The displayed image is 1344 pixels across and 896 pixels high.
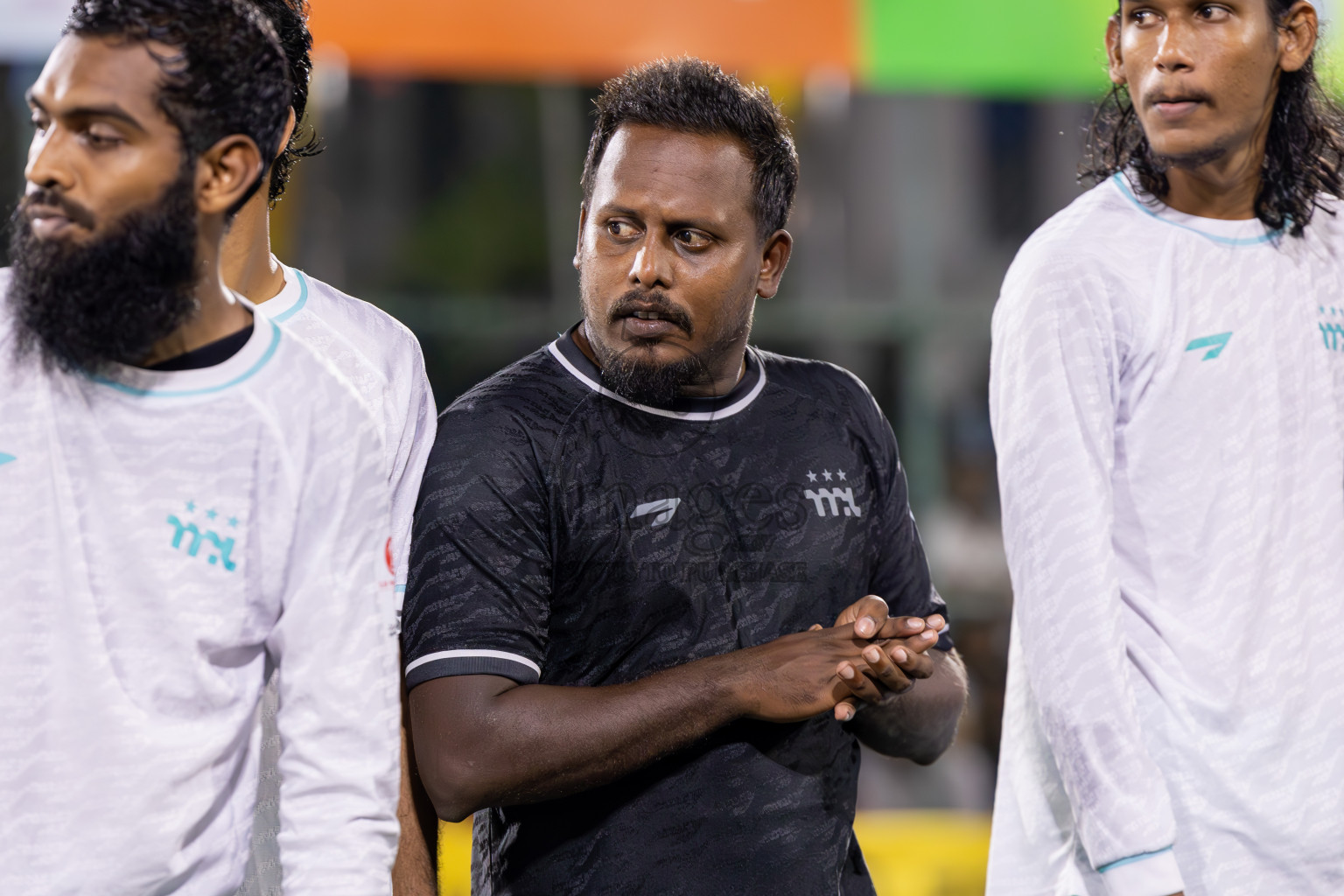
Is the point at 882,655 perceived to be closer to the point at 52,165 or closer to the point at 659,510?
the point at 659,510

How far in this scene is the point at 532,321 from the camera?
10.8 m

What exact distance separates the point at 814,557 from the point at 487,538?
58 centimetres

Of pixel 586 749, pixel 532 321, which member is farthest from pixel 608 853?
pixel 532 321

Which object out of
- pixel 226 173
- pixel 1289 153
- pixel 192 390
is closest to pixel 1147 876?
pixel 1289 153

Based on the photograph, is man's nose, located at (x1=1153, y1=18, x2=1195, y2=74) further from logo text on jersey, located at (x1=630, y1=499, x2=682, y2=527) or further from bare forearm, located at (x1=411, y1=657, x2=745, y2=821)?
bare forearm, located at (x1=411, y1=657, x2=745, y2=821)

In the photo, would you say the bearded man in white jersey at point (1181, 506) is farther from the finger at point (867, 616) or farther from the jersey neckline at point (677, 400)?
the jersey neckline at point (677, 400)

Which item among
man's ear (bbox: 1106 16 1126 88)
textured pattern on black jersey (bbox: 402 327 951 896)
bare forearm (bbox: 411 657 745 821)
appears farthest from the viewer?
man's ear (bbox: 1106 16 1126 88)

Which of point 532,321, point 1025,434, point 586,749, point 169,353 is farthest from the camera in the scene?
point 532,321

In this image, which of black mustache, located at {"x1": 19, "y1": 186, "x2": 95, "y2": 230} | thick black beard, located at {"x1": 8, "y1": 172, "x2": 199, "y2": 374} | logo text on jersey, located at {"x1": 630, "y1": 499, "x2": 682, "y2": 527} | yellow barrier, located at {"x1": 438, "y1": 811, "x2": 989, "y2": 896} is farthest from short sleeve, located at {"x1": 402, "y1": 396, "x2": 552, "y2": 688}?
yellow barrier, located at {"x1": 438, "y1": 811, "x2": 989, "y2": 896}

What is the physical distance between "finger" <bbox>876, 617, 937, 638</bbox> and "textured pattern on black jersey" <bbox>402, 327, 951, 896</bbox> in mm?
213

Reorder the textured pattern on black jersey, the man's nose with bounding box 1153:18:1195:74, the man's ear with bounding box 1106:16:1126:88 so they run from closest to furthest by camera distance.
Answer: the textured pattern on black jersey → the man's nose with bounding box 1153:18:1195:74 → the man's ear with bounding box 1106:16:1126:88

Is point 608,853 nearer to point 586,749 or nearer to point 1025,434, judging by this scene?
point 586,749

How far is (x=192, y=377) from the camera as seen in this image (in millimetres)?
2066

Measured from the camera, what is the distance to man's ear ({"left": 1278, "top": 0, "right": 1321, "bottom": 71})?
2.82 metres
